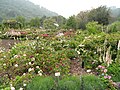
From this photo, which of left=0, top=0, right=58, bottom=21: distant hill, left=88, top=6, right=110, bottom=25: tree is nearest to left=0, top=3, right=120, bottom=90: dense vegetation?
left=88, top=6, right=110, bottom=25: tree

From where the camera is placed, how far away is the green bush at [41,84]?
4.93 meters

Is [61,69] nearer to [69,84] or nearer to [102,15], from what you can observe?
[69,84]

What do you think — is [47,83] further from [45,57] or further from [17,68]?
[45,57]

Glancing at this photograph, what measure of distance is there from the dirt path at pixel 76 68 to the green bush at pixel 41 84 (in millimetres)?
1531

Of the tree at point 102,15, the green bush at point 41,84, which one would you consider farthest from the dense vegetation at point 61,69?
the tree at point 102,15

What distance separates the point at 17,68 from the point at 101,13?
83.2 ft

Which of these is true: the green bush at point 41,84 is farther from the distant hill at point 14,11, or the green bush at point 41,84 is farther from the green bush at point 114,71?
the distant hill at point 14,11

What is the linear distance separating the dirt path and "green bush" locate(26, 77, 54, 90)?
5.02 feet

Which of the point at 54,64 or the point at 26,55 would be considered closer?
the point at 54,64

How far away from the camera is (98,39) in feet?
31.8

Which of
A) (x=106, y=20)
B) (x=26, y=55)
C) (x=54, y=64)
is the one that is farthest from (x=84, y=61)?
(x=106, y=20)

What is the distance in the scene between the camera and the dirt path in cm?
667

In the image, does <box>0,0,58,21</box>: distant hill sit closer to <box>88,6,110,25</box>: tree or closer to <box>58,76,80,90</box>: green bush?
<box>88,6,110,25</box>: tree

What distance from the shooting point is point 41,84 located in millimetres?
4973
